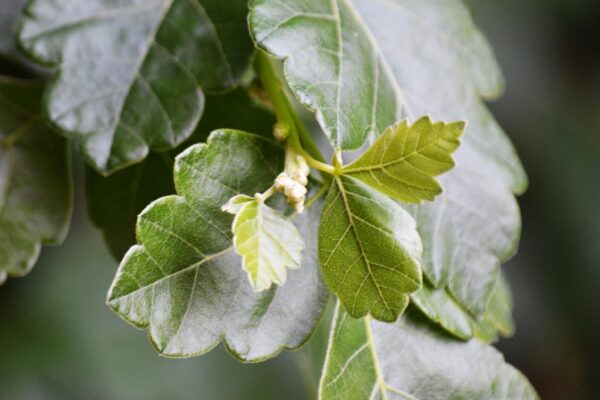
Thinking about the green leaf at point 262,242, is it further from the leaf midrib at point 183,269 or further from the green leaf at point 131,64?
the green leaf at point 131,64

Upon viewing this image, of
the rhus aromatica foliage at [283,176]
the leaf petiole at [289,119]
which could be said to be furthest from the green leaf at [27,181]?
the leaf petiole at [289,119]

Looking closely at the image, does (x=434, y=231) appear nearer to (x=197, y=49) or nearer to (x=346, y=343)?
(x=346, y=343)

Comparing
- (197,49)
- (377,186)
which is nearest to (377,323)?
(377,186)

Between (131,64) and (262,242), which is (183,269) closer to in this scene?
(262,242)

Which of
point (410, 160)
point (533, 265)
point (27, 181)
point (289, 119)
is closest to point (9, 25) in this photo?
point (27, 181)

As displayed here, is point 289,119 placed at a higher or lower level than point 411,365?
higher

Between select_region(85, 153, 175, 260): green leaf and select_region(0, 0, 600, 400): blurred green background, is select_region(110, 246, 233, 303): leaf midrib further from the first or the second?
select_region(0, 0, 600, 400): blurred green background
